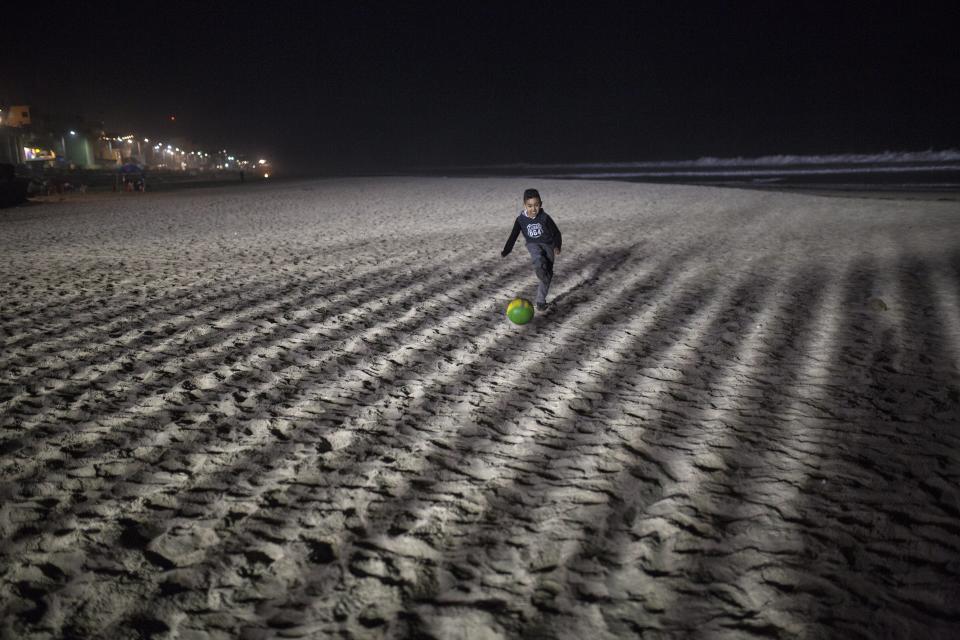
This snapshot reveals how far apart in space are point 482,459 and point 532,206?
12.5ft

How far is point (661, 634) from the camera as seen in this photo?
2.30 m

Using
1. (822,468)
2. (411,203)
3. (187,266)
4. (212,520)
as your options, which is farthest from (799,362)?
(411,203)

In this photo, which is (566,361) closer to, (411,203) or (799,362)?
(799,362)

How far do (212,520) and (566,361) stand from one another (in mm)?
3305

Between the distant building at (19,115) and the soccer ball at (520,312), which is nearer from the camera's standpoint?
the soccer ball at (520,312)

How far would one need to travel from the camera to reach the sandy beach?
8.07ft

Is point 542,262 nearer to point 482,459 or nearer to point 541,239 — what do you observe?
point 541,239

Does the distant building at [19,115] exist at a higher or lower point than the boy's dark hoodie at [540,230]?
higher

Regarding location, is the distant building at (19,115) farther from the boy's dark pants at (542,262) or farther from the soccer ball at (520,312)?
the soccer ball at (520,312)

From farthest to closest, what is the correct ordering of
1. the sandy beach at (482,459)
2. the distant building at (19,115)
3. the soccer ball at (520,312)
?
1. the distant building at (19,115)
2. the soccer ball at (520,312)
3. the sandy beach at (482,459)

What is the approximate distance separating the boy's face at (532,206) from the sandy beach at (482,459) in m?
1.32

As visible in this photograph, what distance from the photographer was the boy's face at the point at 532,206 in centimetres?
654

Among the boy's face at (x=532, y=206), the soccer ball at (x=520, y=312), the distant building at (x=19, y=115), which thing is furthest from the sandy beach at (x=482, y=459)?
the distant building at (x=19, y=115)

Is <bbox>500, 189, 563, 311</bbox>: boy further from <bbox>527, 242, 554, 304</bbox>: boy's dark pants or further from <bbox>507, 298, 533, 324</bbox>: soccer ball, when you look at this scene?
<bbox>507, 298, 533, 324</bbox>: soccer ball
